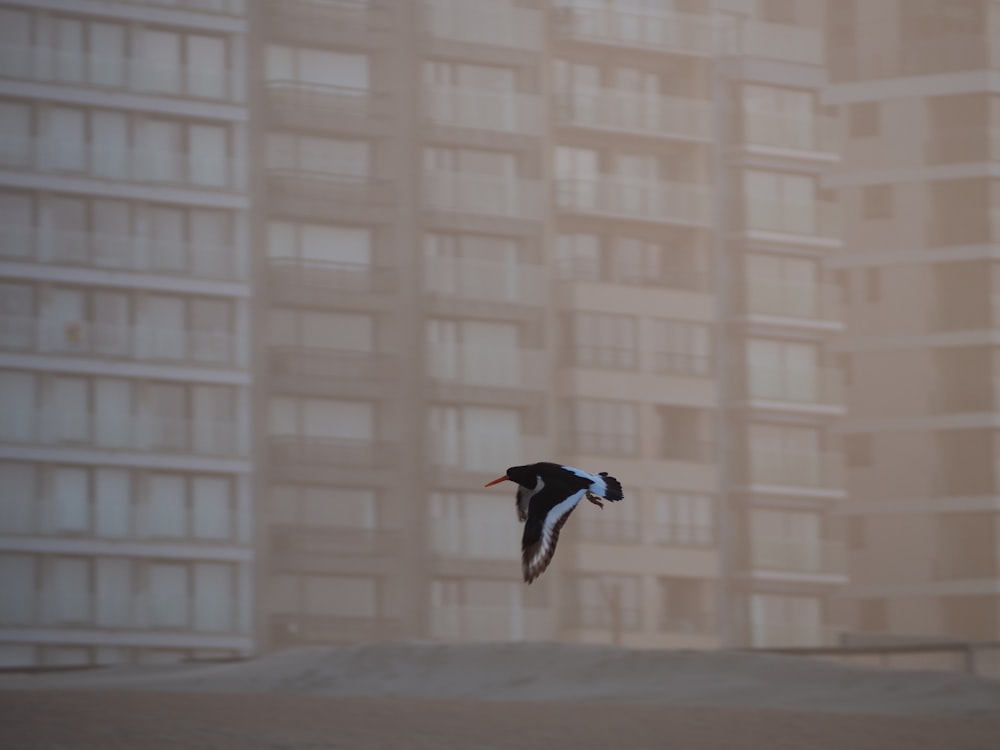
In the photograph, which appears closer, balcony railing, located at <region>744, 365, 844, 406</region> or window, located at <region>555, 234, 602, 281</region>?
window, located at <region>555, 234, 602, 281</region>

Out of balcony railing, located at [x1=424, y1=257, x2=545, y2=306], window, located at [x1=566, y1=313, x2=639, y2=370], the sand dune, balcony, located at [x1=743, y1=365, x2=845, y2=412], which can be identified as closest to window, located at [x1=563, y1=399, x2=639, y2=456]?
window, located at [x1=566, y1=313, x2=639, y2=370]

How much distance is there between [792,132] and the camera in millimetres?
95562

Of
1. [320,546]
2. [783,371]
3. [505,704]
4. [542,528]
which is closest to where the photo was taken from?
[542,528]

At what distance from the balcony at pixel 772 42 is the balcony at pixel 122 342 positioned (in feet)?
88.7

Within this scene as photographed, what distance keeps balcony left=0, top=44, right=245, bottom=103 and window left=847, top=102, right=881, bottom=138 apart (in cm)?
3135

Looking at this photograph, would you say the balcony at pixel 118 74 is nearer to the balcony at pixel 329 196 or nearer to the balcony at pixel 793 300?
the balcony at pixel 329 196

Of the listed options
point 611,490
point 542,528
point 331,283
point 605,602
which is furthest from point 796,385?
point 542,528

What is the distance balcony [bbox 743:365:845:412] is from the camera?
93812mm

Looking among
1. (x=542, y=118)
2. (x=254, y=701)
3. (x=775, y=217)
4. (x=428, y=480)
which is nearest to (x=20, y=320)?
(x=428, y=480)

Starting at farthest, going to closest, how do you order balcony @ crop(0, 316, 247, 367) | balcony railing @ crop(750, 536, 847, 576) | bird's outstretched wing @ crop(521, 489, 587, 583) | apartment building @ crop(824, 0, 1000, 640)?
apartment building @ crop(824, 0, 1000, 640) → balcony railing @ crop(750, 536, 847, 576) → balcony @ crop(0, 316, 247, 367) → bird's outstretched wing @ crop(521, 489, 587, 583)

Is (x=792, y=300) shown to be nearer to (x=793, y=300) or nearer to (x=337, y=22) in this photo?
(x=793, y=300)

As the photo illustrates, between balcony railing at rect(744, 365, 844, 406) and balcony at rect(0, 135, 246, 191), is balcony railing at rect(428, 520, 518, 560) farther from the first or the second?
balcony at rect(0, 135, 246, 191)

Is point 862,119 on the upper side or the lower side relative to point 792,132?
upper

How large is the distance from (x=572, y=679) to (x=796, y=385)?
5033 cm
